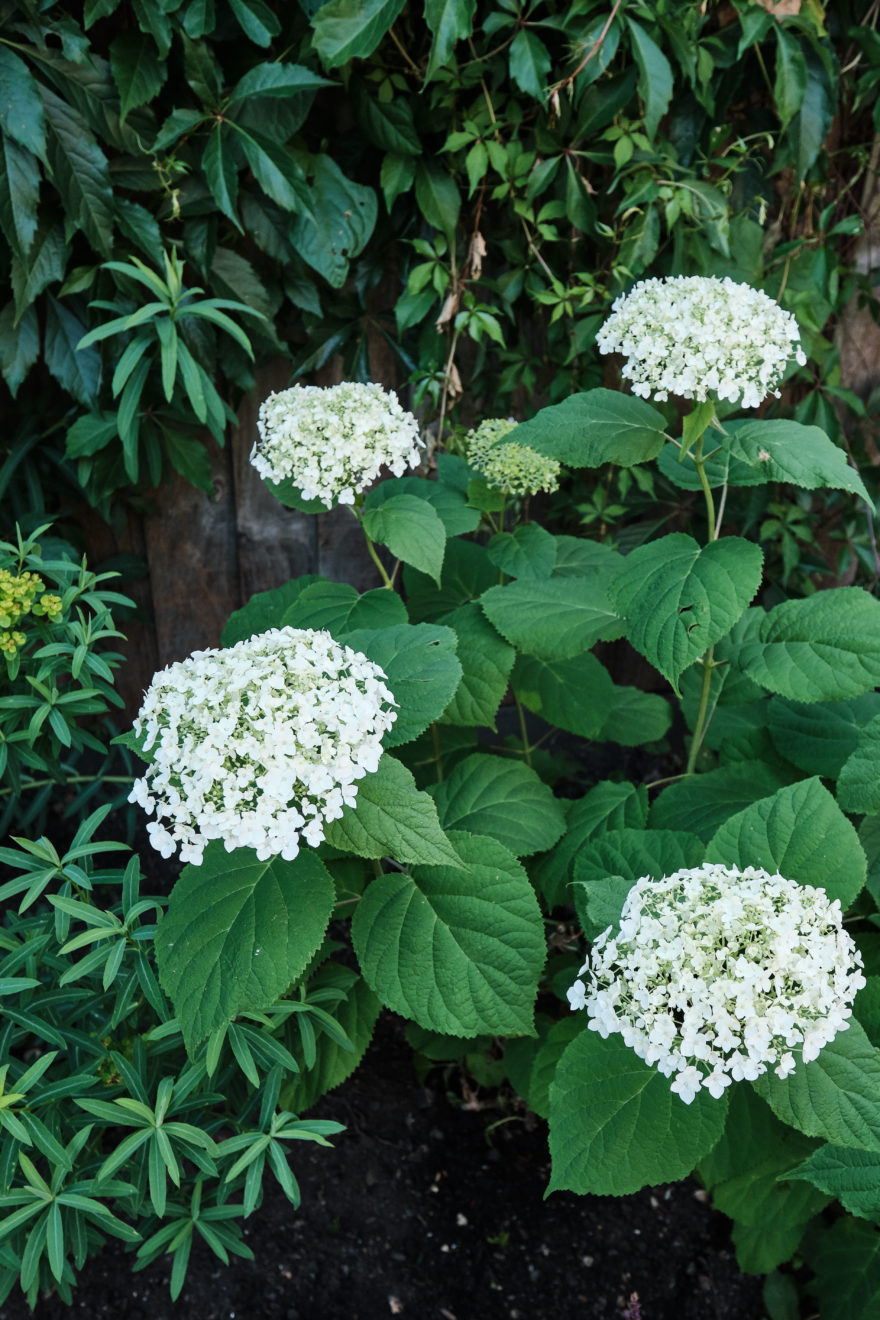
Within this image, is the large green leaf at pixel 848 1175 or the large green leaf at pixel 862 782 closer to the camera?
the large green leaf at pixel 848 1175

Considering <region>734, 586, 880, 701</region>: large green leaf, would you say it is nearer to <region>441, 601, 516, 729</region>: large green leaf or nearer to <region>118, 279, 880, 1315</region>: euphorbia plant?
<region>118, 279, 880, 1315</region>: euphorbia plant

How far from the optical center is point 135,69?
1936 mm

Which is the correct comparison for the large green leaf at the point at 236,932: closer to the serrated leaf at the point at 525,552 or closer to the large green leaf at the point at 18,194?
the serrated leaf at the point at 525,552

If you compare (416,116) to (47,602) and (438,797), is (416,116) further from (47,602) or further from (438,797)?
(438,797)

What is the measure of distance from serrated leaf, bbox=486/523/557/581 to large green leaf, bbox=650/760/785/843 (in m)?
0.46

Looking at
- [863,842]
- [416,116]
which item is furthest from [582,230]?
[863,842]

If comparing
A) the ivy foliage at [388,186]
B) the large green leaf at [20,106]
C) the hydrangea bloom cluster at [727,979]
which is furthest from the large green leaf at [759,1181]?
the large green leaf at [20,106]

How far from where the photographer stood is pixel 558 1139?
46.1 inches

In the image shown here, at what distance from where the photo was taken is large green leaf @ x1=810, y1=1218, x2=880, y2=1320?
4.64ft

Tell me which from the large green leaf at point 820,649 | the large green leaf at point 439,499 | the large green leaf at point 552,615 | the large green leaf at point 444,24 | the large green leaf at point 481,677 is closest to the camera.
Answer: the large green leaf at point 820,649

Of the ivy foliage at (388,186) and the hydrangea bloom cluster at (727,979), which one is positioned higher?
the ivy foliage at (388,186)

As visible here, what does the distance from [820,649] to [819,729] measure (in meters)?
0.24

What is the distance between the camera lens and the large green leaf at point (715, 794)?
1.58m

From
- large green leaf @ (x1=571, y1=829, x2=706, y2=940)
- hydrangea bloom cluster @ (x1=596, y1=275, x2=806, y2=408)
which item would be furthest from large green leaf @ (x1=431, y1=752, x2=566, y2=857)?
hydrangea bloom cluster @ (x1=596, y1=275, x2=806, y2=408)
